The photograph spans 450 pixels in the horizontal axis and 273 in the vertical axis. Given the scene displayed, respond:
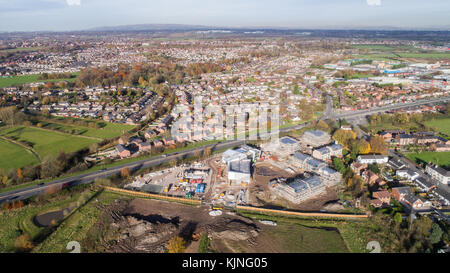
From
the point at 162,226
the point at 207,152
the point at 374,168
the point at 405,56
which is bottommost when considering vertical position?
the point at 162,226

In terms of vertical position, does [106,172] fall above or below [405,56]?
below

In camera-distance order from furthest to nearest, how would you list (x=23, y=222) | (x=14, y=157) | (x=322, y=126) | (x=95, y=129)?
(x=95, y=129) < (x=322, y=126) < (x=14, y=157) < (x=23, y=222)

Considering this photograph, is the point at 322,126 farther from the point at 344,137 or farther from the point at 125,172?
the point at 125,172

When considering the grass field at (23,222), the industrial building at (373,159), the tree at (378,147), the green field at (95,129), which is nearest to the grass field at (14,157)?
the green field at (95,129)

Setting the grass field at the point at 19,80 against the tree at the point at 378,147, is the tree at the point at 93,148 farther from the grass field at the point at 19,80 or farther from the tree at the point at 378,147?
the grass field at the point at 19,80

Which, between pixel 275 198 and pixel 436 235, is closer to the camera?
pixel 436 235

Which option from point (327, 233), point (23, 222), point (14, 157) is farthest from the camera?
point (14, 157)

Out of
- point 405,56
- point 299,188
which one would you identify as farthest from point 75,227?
point 405,56
